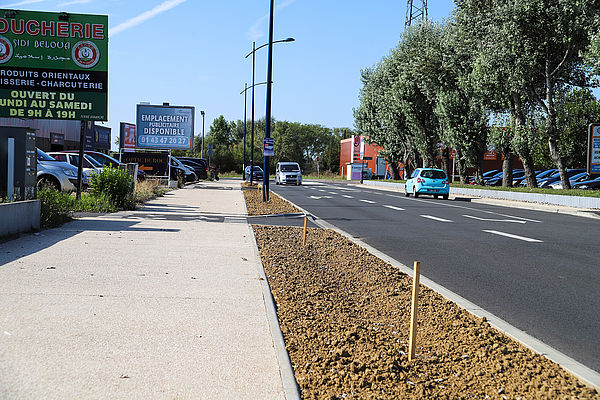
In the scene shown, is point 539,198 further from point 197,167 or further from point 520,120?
point 197,167

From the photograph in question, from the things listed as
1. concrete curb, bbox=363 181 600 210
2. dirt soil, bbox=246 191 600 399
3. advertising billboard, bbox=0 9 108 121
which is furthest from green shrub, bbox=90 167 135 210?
concrete curb, bbox=363 181 600 210

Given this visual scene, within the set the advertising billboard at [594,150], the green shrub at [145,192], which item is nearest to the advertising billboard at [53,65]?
the green shrub at [145,192]

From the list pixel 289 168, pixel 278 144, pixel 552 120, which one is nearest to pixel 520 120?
pixel 552 120

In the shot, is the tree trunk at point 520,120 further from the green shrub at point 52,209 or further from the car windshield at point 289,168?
the green shrub at point 52,209

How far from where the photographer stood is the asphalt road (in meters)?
5.65

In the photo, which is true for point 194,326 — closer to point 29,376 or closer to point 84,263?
point 29,376

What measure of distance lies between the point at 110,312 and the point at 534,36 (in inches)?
1194

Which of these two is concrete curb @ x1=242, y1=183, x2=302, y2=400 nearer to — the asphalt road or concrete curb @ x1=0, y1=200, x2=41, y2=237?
the asphalt road

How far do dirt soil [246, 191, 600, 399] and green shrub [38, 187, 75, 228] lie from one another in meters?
6.37

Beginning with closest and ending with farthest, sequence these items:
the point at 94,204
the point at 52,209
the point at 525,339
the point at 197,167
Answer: the point at 525,339, the point at 52,209, the point at 94,204, the point at 197,167

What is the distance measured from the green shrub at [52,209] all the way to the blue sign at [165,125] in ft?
81.0

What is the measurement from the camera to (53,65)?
15531mm

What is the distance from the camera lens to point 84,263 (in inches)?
306

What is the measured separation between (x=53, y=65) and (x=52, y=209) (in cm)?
518
